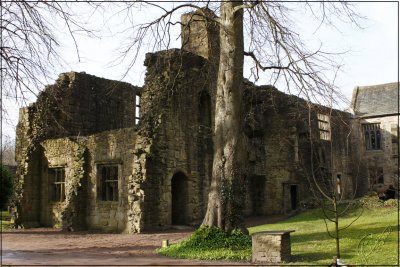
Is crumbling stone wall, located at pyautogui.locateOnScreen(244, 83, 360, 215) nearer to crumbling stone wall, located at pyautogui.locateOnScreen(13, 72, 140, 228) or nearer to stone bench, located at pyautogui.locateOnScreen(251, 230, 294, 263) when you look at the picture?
crumbling stone wall, located at pyautogui.locateOnScreen(13, 72, 140, 228)

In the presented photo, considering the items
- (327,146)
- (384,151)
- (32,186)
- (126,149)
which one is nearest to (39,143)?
(32,186)

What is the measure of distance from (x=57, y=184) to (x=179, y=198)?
641cm

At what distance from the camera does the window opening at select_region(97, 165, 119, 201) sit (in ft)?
67.8

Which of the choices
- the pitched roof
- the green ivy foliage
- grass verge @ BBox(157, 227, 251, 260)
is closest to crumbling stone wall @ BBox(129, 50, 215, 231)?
grass verge @ BBox(157, 227, 251, 260)

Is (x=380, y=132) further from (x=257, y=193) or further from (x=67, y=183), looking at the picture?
(x=67, y=183)

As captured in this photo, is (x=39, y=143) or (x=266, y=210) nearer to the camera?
(x=39, y=143)

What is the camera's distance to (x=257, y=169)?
2722 centimetres

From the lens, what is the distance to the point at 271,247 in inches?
401

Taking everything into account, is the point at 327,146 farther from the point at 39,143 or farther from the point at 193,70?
the point at 39,143

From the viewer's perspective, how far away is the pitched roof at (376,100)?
34.7 metres

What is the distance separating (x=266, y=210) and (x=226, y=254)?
613 inches

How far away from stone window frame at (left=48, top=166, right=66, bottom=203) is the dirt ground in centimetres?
391

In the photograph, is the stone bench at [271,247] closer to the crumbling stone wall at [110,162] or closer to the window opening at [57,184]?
the crumbling stone wall at [110,162]

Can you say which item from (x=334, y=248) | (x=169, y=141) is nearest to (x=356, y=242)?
(x=334, y=248)
